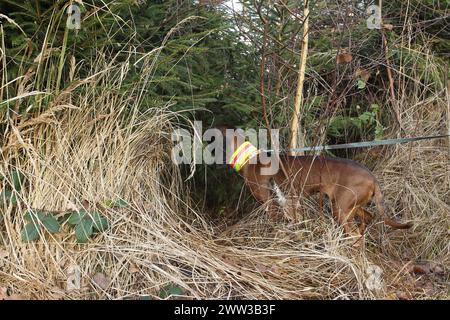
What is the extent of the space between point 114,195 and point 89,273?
0.58 meters

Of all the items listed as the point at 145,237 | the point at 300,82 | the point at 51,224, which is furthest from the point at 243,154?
the point at 51,224

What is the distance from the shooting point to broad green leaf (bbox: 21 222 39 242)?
3559 millimetres

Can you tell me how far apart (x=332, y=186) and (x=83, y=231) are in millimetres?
1873

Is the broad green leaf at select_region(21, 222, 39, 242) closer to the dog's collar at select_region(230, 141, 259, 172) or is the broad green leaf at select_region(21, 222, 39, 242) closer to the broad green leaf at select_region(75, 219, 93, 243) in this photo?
the broad green leaf at select_region(75, 219, 93, 243)

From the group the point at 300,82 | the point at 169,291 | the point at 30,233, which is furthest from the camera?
the point at 300,82

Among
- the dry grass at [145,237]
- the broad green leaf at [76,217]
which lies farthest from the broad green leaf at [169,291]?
the broad green leaf at [76,217]

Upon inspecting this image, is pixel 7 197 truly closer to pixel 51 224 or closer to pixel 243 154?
pixel 51 224

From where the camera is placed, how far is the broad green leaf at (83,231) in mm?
3578

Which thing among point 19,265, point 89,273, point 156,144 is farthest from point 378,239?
point 19,265

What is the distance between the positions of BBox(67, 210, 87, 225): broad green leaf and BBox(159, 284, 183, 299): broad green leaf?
2.21 ft

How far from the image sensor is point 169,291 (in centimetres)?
342

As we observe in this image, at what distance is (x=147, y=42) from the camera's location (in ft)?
15.4

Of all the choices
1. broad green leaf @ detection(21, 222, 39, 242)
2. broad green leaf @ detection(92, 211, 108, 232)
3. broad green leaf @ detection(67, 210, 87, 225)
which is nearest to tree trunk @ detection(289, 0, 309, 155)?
broad green leaf @ detection(92, 211, 108, 232)
